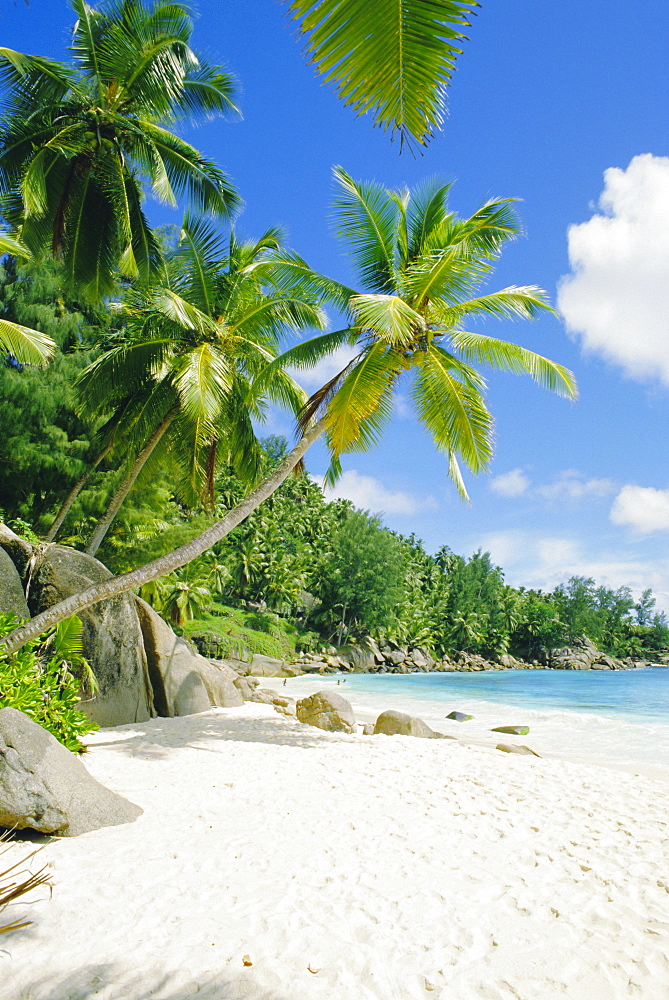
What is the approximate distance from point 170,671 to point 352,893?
7525 mm

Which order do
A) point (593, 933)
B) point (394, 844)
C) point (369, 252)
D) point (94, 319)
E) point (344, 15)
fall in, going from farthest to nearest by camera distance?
point (94, 319) < point (369, 252) < point (394, 844) < point (593, 933) < point (344, 15)

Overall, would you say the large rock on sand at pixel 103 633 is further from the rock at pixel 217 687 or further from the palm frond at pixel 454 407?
the palm frond at pixel 454 407

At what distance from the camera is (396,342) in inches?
383

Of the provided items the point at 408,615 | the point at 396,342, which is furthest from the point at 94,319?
the point at 408,615

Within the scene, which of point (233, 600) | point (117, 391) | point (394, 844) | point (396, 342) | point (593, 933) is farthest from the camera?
point (233, 600)

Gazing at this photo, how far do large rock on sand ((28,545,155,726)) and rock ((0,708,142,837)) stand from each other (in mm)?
4479

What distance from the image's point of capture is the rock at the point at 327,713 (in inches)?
416

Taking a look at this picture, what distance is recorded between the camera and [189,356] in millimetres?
→ 11375

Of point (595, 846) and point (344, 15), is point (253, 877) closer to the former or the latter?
point (595, 846)

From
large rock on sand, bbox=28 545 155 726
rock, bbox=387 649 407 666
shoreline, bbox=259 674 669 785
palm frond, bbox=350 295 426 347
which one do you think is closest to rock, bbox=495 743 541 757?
shoreline, bbox=259 674 669 785

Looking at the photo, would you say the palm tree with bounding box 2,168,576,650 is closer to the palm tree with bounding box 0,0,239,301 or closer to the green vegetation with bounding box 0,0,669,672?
the green vegetation with bounding box 0,0,669,672

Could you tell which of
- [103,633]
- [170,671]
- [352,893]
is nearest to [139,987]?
[352,893]

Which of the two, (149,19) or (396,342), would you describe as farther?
(149,19)

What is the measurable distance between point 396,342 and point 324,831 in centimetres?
727
